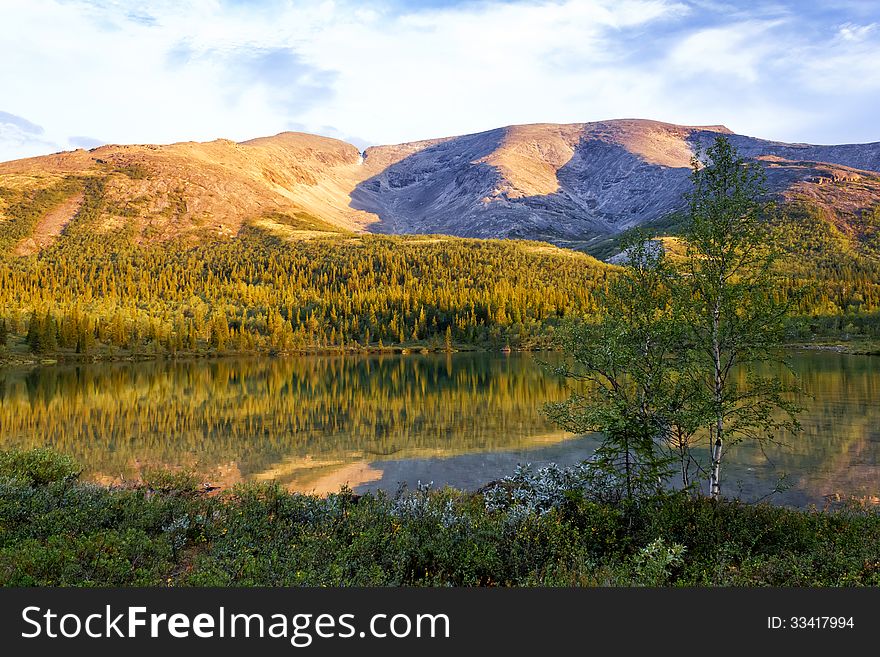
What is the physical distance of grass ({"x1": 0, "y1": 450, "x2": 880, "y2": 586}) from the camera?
34.2 ft

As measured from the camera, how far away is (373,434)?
144ft

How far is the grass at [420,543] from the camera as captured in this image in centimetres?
1044

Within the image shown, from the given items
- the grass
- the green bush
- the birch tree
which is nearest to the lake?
the green bush

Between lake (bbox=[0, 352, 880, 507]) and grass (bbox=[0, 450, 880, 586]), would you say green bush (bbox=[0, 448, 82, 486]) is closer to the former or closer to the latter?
grass (bbox=[0, 450, 880, 586])

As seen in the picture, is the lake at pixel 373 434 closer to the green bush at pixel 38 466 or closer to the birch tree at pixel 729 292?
the green bush at pixel 38 466

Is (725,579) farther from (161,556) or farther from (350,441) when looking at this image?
(350,441)

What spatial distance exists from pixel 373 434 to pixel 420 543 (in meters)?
31.3

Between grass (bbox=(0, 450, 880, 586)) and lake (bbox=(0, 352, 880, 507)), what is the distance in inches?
438

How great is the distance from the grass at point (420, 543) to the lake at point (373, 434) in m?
11.1

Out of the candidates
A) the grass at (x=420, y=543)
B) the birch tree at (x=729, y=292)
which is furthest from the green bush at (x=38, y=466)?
the birch tree at (x=729, y=292)

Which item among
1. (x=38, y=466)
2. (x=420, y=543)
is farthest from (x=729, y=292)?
(x=38, y=466)

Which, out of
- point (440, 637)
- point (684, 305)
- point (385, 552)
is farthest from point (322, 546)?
point (684, 305)

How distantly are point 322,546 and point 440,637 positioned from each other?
6.04 m

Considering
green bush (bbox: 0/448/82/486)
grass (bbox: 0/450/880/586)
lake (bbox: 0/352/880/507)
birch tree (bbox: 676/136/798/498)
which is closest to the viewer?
grass (bbox: 0/450/880/586)
